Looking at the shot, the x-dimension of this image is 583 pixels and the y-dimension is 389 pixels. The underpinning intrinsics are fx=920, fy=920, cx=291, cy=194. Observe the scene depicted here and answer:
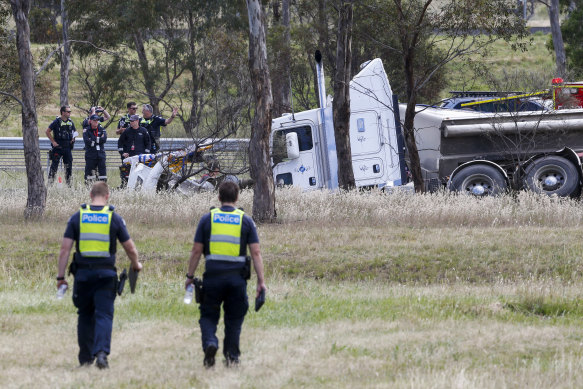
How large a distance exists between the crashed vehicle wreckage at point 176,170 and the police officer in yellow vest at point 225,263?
12.3m

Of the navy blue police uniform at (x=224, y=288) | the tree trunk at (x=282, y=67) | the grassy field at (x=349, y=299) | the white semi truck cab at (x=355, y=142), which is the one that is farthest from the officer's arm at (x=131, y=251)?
the tree trunk at (x=282, y=67)

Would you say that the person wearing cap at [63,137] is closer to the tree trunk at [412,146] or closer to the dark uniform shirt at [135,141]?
the dark uniform shirt at [135,141]

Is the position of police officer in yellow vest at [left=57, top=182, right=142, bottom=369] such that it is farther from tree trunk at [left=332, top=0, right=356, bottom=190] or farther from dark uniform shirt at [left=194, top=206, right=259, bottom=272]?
tree trunk at [left=332, top=0, right=356, bottom=190]

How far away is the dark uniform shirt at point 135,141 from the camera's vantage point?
66.5ft

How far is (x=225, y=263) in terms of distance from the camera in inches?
283

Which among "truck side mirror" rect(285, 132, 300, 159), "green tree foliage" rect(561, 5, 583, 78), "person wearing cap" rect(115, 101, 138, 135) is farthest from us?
"green tree foliage" rect(561, 5, 583, 78)

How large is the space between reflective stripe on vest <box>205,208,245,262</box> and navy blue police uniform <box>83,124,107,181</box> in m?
14.0

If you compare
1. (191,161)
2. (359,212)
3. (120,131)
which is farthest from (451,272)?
(120,131)

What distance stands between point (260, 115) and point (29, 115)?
181 inches

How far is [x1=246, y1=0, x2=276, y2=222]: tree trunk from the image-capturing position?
1714cm

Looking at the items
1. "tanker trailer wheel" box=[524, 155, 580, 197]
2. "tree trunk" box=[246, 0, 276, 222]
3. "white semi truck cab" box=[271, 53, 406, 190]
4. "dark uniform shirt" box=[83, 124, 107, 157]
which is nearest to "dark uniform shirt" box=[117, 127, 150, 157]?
"dark uniform shirt" box=[83, 124, 107, 157]

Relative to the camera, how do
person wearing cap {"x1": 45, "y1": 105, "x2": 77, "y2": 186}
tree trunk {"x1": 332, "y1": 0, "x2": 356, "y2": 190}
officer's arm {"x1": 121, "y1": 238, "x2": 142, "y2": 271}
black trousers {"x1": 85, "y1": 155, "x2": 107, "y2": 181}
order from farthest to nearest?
person wearing cap {"x1": 45, "y1": 105, "x2": 77, "y2": 186}, black trousers {"x1": 85, "y1": 155, "x2": 107, "y2": 181}, tree trunk {"x1": 332, "y1": 0, "x2": 356, "y2": 190}, officer's arm {"x1": 121, "y1": 238, "x2": 142, "y2": 271}

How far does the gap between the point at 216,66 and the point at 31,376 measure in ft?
97.7

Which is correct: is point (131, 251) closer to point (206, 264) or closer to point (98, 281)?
point (98, 281)
